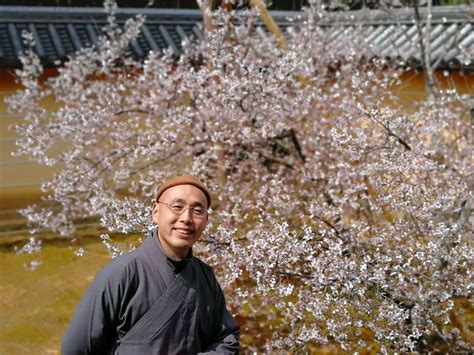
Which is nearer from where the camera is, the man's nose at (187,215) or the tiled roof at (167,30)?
the man's nose at (187,215)

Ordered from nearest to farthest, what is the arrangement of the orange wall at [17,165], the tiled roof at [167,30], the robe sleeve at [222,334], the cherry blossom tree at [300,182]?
the robe sleeve at [222,334] < the cherry blossom tree at [300,182] < the tiled roof at [167,30] < the orange wall at [17,165]

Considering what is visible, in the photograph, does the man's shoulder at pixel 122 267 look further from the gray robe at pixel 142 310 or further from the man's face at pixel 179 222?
the man's face at pixel 179 222

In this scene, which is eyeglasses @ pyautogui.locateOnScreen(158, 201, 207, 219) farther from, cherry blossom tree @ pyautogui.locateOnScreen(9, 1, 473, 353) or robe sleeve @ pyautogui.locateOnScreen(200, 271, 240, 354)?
cherry blossom tree @ pyautogui.locateOnScreen(9, 1, 473, 353)

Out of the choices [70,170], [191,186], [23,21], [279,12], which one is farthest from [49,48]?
[191,186]

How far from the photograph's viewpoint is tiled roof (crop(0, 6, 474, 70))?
28.9 feet

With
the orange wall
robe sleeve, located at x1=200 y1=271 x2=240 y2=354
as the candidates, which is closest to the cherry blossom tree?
the orange wall

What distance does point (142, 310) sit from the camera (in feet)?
8.52

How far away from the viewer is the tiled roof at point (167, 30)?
28.9ft

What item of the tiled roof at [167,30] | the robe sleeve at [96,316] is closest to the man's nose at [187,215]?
the robe sleeve at [96,316]

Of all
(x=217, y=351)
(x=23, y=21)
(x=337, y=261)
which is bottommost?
(x=217, y=351)

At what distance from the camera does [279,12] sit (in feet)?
37.9

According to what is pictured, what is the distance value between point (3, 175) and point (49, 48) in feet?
7.14

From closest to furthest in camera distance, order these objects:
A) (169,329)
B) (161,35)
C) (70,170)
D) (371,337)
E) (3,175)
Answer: (169,329)
(371,337)
(70,170)
(3,175)
(161,35)

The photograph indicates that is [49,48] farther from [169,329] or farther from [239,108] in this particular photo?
[169,329]
